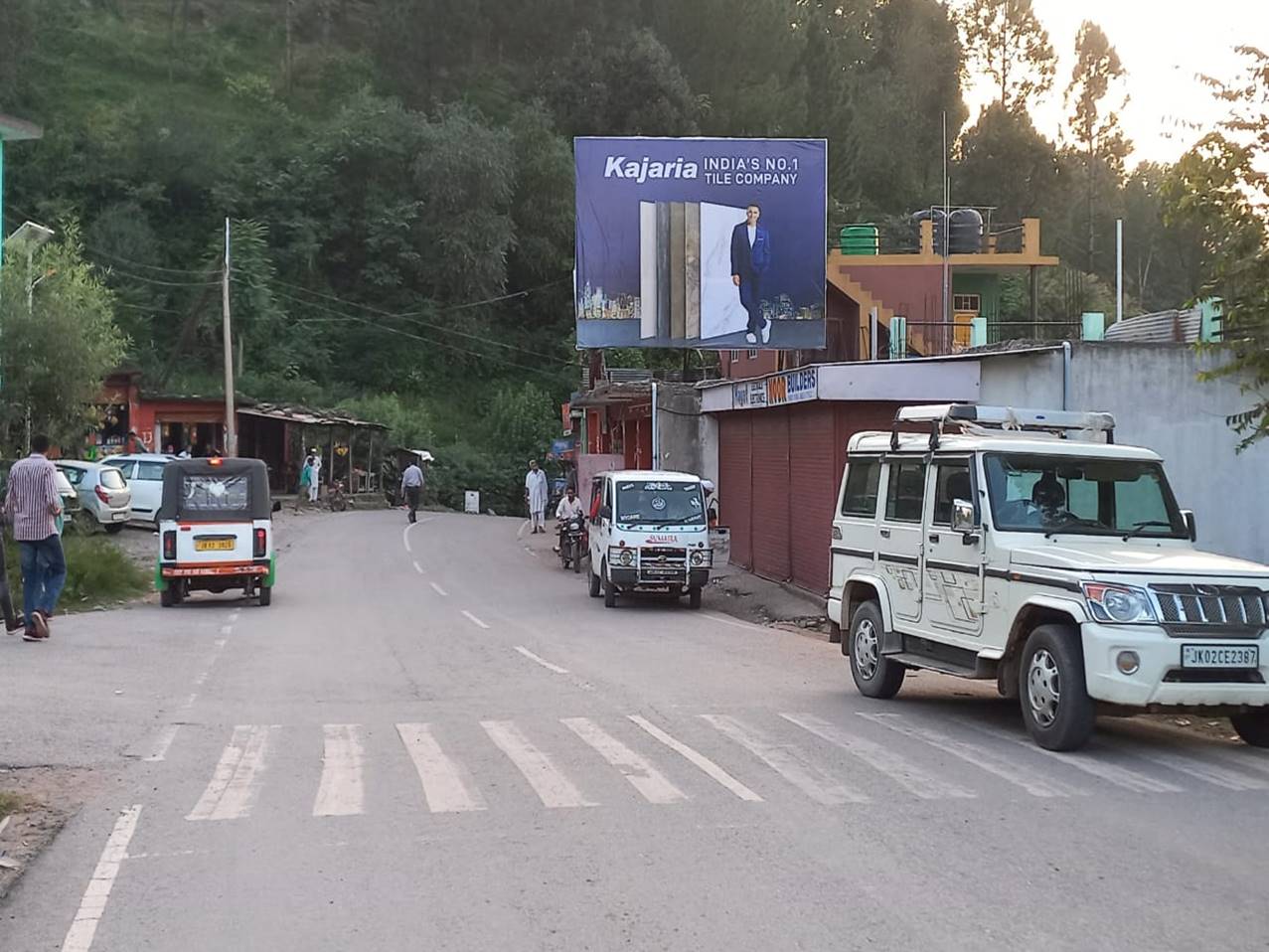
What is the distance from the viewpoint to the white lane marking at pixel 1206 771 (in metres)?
8.77

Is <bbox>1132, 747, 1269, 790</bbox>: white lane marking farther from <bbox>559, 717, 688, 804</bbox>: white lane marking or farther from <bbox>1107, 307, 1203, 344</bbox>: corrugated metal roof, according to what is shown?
<bbox>1107, 307, 1203, 344</bbox>: corrugated metal roof

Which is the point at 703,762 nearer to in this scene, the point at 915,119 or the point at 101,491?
the point at 101,491

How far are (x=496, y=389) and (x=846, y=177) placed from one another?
67.0 ft

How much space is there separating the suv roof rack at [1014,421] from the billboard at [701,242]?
56.0 ft

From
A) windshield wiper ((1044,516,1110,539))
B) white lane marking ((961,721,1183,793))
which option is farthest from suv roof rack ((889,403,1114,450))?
white lane marking ((961,721,1183,793))

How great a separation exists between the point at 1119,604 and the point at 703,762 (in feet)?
9.85

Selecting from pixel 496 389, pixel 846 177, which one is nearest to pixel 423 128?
pixel 496 389

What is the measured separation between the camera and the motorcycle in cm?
2938

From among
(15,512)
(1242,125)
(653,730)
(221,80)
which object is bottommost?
(653,730)

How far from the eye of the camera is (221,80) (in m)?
93.6

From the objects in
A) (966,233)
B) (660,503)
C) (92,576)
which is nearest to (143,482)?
(92,576)

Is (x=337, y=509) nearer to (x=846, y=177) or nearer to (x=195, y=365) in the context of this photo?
(x=195, y=365)

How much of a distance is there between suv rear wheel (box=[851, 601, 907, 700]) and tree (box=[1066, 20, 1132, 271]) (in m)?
55.1

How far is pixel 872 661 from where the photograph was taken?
1238 centimetres
